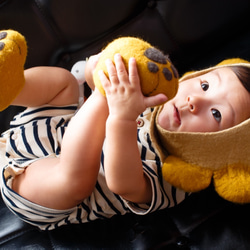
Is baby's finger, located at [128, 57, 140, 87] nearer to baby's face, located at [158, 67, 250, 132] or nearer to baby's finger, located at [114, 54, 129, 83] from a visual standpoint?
baby's finger, located at [114, 54, 129, 83]

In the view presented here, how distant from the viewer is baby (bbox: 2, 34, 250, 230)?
1.93 feet

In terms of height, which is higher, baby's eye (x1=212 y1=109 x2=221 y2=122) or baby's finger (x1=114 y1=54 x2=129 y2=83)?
baby's finger (x1=114 y1=54 x2=129 y2=83)

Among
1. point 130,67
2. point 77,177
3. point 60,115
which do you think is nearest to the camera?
point 130,67

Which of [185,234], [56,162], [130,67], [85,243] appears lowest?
[185,234]

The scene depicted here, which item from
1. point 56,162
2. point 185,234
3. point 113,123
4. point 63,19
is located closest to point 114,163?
point 113,123

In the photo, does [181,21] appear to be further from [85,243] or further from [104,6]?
[85,243]

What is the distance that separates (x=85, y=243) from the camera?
0.75 metres

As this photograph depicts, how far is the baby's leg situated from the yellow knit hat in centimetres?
17

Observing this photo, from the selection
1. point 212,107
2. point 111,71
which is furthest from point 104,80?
point 212,107

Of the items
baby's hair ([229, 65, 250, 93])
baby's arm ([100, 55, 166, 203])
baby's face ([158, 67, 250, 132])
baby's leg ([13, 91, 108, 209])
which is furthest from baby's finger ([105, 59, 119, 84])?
baby's hair ([229, 65, 250, 93])

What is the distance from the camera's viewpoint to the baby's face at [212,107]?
684 millimetres

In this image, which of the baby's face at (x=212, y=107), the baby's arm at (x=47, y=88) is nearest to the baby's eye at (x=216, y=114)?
the baby's face at (x=212, y=107)

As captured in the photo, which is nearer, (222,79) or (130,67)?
(130,67)

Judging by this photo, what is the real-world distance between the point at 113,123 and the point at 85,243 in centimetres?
38
